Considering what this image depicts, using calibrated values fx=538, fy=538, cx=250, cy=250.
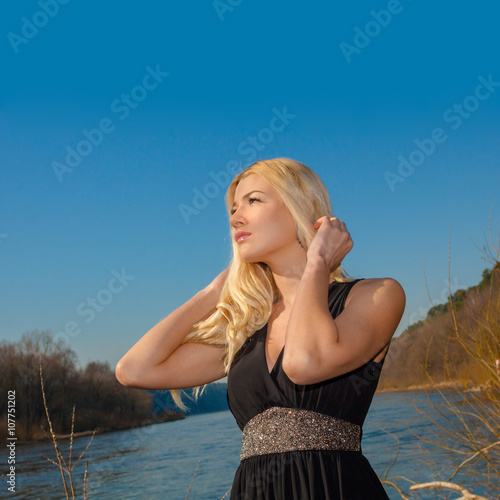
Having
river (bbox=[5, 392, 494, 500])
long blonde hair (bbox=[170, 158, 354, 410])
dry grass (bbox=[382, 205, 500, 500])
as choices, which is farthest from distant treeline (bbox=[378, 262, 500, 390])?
river (bbox=[5, 392, 494, 500])

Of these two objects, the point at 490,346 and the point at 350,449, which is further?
Answer: the point at 490,346

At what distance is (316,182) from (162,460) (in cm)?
3867

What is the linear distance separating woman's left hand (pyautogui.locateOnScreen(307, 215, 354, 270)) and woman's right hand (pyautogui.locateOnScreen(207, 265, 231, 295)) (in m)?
0.61

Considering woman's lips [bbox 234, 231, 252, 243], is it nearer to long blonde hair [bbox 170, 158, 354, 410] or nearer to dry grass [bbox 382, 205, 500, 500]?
long blonde hair [bbox 170, 158, 354, 410]

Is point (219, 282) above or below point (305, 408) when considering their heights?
above

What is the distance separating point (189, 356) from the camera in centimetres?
220

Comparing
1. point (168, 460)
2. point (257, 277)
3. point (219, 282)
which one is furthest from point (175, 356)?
point (168, 460)

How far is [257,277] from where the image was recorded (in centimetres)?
232

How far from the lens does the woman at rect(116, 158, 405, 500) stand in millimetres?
1630

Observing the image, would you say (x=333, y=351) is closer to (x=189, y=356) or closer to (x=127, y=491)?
(x=189, y=356)

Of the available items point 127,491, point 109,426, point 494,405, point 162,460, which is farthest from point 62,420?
point 494,405

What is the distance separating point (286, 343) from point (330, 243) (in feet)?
1.35

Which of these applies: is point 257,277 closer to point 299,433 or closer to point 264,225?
point 264,225

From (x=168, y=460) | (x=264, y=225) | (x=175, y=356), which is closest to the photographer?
(x=264, y=225)
